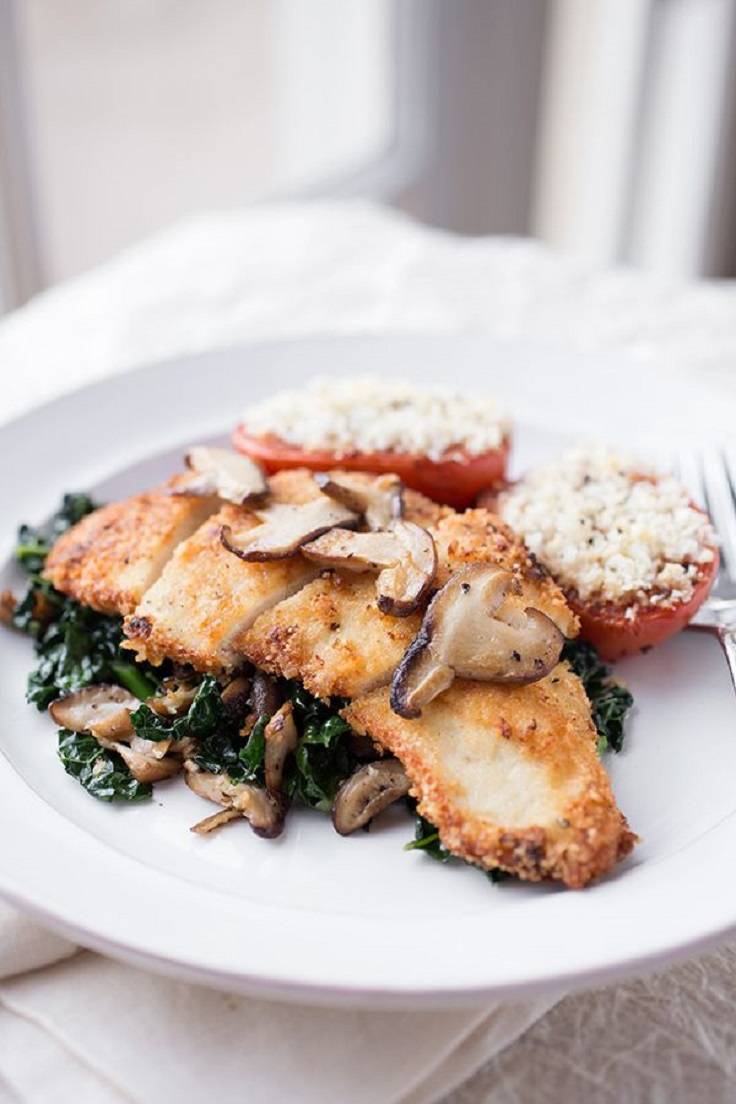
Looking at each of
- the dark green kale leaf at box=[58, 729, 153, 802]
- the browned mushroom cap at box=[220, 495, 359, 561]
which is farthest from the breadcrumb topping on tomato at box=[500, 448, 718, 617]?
the dark green kale leaf at box=[58, 729, 153, 802]

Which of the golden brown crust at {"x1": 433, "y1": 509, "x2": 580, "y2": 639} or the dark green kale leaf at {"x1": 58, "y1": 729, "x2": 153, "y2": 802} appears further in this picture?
the golden brown crust at {"x1": 433, "y1": 509, "x2": 580, "y2": 639}

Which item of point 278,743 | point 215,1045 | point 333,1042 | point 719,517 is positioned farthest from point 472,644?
point 719,517

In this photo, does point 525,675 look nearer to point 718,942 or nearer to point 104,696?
point 718,942

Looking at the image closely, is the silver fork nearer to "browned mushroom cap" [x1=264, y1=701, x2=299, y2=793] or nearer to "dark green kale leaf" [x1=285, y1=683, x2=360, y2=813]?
"dark green kale leaf" [x1=285, y1=683, x2=360, y2=813]

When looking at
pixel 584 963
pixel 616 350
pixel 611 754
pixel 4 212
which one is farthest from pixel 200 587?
pixel 4 212

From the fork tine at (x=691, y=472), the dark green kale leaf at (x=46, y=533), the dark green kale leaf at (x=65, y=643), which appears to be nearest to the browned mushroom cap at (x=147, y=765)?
the dark green kale leaf at (x=65, y=643)

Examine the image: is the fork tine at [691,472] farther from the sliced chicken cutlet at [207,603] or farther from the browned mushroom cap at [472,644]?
the sliced chicken cutlet at [207,603]
